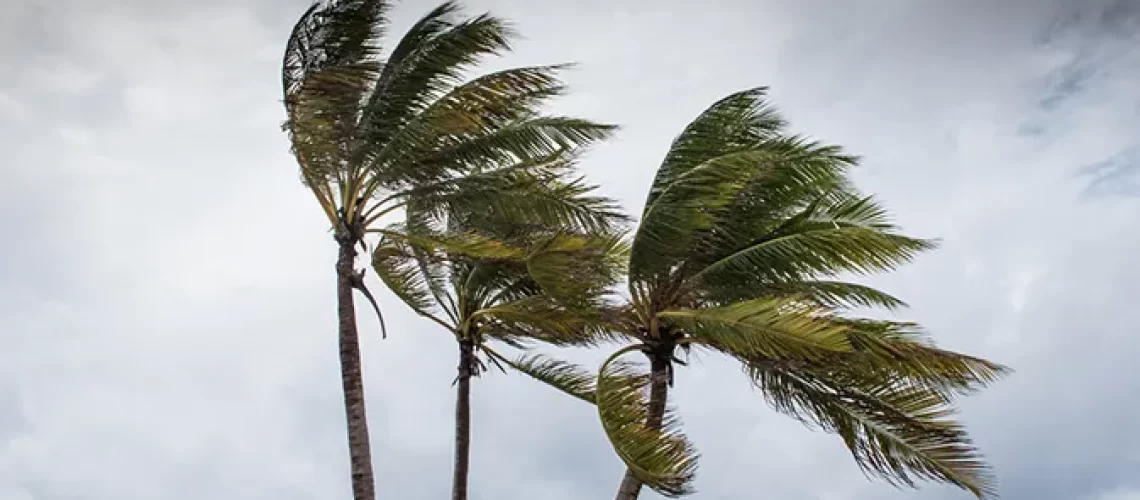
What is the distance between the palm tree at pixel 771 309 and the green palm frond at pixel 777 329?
2 centimetres

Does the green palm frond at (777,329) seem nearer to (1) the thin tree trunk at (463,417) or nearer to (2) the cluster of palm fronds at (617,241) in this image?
(2) the cluster of palm fronds at (617,241)

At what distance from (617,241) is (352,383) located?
445 cm

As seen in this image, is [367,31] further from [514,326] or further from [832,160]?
[832,160]

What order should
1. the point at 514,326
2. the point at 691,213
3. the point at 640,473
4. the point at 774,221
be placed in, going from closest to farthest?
the point at 640,473
the point at 691,213
the point at 774,221
the point at 514,326

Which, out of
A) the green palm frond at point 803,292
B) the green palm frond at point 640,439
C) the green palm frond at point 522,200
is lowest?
the green palm frond at point 640,439

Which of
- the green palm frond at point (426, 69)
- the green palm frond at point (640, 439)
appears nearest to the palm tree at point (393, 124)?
the green palm frond at point (426, 69)

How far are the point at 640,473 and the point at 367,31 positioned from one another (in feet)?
26.4

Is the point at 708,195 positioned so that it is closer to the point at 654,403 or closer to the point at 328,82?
the point at 654,403

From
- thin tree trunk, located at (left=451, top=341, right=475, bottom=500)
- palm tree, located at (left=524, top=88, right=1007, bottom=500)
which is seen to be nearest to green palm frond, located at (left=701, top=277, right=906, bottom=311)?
palm tree, located at (left=524, top=88, right=1007, bottom=500)

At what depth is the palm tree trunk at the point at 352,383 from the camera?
15180 millimetres

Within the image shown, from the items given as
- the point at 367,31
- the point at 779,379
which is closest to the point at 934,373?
the point at 779,379

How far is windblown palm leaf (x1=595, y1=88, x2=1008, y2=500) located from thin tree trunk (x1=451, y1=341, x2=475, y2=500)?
3477mm

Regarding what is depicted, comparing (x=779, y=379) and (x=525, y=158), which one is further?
(x=525, y=158)

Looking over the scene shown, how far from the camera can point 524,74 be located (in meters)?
16.2
